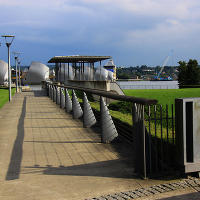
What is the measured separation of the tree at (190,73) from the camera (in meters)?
61.1

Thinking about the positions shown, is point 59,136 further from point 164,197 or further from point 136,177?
point 164,197

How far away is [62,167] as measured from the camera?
4539mm

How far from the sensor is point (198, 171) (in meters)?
3.90

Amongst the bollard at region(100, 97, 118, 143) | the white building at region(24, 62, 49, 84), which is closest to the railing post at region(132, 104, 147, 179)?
the bollard at region(100, 97, 118, 143)

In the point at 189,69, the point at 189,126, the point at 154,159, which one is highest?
the point at 189,69

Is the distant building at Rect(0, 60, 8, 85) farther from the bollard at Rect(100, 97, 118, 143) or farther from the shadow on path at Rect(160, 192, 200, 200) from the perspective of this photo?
the shadow on path at Rect(160, 192, 200, 200)

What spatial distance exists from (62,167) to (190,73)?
60244 mm

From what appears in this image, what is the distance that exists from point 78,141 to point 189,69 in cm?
5850

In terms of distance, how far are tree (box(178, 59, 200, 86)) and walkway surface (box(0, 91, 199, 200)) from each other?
57181 millimetres

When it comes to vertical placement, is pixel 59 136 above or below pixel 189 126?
below

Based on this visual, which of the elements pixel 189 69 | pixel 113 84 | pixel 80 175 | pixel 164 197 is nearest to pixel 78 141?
pixel 80 175

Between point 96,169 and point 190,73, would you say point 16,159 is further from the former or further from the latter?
point 190,73

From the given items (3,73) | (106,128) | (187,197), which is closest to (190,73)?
(106,128)

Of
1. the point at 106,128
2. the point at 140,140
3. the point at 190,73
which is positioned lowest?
the point at 106,128
